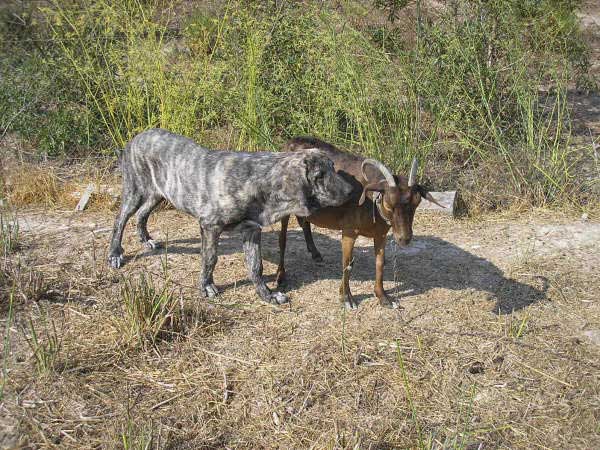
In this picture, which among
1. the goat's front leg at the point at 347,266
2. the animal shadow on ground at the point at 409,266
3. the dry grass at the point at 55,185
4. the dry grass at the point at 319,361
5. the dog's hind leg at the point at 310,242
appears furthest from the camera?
the dry grass at the point at 55,185

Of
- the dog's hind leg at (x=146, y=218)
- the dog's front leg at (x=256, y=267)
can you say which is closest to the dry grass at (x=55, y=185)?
the dog's hind leg at (x=146, y=218)

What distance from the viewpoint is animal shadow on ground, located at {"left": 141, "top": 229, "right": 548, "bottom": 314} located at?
5.30 meters

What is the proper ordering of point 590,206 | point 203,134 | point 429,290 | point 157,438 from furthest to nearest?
point 203,134 → point 590,206 → point 429,290 → point 157,438

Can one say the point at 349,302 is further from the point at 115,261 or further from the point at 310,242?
the point at 115,261

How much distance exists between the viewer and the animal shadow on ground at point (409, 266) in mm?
5301

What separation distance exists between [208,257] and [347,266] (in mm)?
1082

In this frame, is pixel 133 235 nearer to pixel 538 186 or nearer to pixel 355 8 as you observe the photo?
pixel 355 8

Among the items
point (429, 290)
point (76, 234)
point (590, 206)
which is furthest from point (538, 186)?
point (76, 234)

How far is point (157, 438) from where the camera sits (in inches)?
138

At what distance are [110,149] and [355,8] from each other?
3.36 metres

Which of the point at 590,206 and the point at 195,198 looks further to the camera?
the point at 590,206

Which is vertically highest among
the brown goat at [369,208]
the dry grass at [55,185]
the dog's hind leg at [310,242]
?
the brown goat at [369,208]

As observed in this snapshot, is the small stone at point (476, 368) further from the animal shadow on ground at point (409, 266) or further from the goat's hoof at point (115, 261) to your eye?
the goat's hoof at point (115, 261)

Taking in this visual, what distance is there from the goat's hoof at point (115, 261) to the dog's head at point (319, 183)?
1.83 m
